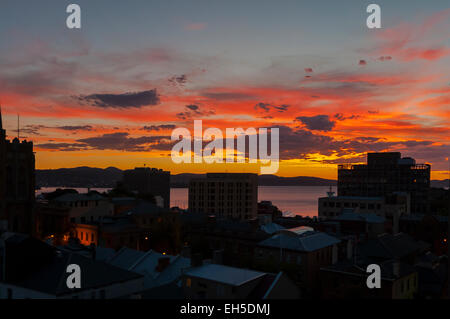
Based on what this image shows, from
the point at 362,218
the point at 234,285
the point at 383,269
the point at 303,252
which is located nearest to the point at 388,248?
the point at 303,252

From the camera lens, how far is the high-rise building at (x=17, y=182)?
265 feet

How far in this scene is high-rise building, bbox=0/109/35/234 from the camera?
265 feet

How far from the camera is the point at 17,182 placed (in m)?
84.2

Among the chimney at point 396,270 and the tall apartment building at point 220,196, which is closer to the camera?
the chimney at point 396,270

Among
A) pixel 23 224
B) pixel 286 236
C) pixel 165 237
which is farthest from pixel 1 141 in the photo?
pixel 286 236

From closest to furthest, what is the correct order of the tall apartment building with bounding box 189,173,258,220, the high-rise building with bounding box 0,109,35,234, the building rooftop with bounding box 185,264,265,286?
1. the building rooftop with bounding box 185,264,265,286
2. the high-rise building with bounding box 0,109,35,234
3. the tall apartment building with bounding box 189,173,258,220

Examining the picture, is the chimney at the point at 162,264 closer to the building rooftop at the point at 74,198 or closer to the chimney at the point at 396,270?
the chimney at the point at 396,270

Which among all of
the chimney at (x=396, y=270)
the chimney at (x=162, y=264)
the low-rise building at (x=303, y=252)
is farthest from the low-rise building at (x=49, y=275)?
the chimney at (x=396, y=270)

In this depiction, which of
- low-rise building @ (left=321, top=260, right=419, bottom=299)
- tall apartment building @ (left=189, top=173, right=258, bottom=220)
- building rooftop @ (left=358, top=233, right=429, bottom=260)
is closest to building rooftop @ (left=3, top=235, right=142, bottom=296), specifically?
low-rise building @ (left=321, top=260, right=419, bottom=299)

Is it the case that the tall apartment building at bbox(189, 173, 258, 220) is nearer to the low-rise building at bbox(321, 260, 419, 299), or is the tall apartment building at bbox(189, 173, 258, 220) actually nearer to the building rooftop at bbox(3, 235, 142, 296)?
the low-rise building at bbox(321, 260, 419, 299)

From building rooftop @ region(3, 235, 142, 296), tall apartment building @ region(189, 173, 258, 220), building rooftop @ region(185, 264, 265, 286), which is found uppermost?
building rooftop @ region(3, 235, 142, 296)
